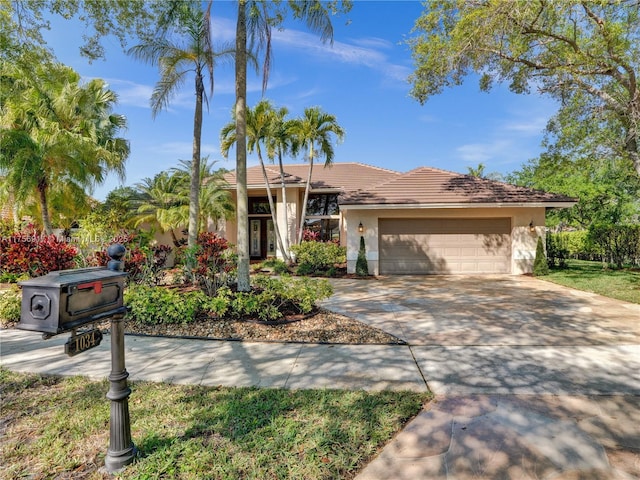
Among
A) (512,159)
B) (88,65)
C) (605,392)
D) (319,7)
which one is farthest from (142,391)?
(512,159)

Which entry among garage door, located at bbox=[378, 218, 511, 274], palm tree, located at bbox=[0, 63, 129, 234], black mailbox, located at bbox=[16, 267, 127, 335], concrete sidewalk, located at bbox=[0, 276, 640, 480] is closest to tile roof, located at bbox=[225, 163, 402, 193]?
garage door, located at bbox=[378, 218, 511, 274]

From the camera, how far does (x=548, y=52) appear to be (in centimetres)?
1002

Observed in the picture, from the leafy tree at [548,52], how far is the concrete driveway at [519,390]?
675 cm

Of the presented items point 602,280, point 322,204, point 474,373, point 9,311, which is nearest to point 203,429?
point 474,373

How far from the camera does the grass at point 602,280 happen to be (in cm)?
864

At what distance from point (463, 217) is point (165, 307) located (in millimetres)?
11410

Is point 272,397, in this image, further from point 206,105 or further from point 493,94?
point 493,94

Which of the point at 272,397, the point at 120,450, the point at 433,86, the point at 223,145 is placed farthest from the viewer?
the point at 223,145

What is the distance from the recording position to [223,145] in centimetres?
1352

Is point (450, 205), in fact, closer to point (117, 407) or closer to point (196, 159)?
point (196, 159)

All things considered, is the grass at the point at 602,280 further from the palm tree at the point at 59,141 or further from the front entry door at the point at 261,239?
the palm tree at the point at 59,141

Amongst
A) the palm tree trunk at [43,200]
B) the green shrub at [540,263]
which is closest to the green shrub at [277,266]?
the palm tree trunk at [43,200]

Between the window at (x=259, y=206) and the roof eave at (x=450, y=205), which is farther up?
the window at (x=259, y=206)

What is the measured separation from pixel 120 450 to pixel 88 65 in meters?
9.18
